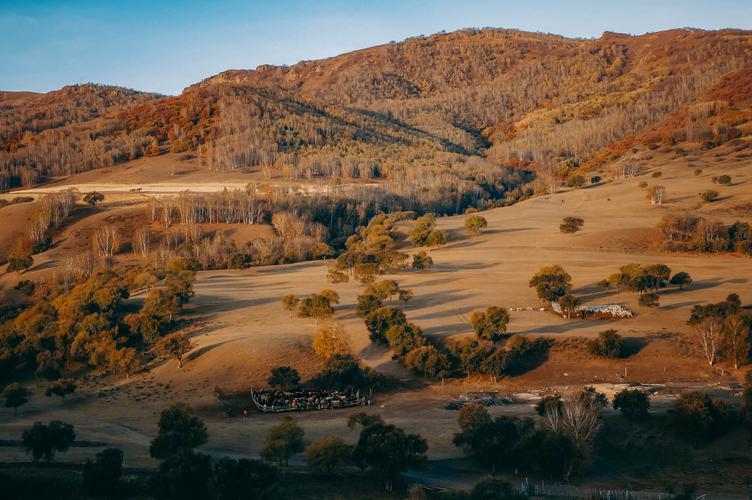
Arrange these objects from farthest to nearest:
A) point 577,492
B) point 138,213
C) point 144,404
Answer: point 138,213
point 144,404
point 577,492

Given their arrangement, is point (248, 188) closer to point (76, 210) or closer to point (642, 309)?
point (76, 210)

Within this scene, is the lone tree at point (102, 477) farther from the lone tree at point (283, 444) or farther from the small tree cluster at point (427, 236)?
the small tree cluster at point (427, 236)

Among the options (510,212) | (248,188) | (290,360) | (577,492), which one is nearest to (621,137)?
(510,212)

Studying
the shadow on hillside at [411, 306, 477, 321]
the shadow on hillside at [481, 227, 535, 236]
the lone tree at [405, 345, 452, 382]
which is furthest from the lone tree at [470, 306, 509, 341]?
the shadow on hillside at [481, 227, 535, 236]

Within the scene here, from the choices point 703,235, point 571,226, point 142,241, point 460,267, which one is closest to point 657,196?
point 571,226

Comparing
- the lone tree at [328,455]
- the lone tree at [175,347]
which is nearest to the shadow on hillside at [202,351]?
the lone tree at [175,347]

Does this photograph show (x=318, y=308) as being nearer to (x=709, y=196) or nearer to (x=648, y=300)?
(x=648, y=300)

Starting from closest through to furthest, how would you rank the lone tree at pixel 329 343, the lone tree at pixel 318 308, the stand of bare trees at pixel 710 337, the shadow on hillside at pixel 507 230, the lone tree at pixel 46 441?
the lone tree at pixel 46 441, the stand of bare trees at pixel 710 337, the lone tree at pixel 329 343, the lone tree at pixel 318 308, the shadow on hillside at pixel 507 230
